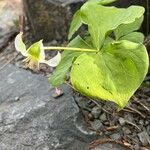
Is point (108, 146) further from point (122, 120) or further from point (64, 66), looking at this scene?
point (64, 66)

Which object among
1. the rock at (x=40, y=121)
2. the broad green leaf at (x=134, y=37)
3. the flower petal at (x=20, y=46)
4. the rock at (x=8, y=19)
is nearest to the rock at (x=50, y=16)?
the rock at (x=8, y=19)

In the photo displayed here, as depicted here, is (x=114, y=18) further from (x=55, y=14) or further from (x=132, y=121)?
(x=55, y=14)

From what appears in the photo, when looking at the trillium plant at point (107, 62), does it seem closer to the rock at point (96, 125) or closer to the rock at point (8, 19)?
the rock at point (96, 125)

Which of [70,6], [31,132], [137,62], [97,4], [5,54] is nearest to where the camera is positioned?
[137,62]

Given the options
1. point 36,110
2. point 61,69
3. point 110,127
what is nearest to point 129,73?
point 61,69

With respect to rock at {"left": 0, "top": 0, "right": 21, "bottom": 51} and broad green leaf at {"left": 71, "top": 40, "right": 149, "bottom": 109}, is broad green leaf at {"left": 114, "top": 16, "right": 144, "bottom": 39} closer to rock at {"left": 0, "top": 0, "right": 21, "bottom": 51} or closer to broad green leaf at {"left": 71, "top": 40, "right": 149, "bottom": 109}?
broad green leaf at {"left": 71, "top": 40, "right": 149, "bottom": 109}

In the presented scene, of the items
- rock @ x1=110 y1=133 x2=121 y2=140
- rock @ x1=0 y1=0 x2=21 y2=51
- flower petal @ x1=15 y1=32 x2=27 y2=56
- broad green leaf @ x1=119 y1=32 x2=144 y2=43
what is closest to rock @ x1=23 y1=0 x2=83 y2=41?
rock @ x1=0 y1=0 x2=21 y2=51

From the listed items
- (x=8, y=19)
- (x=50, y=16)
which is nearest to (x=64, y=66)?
(x=50, y=16)
